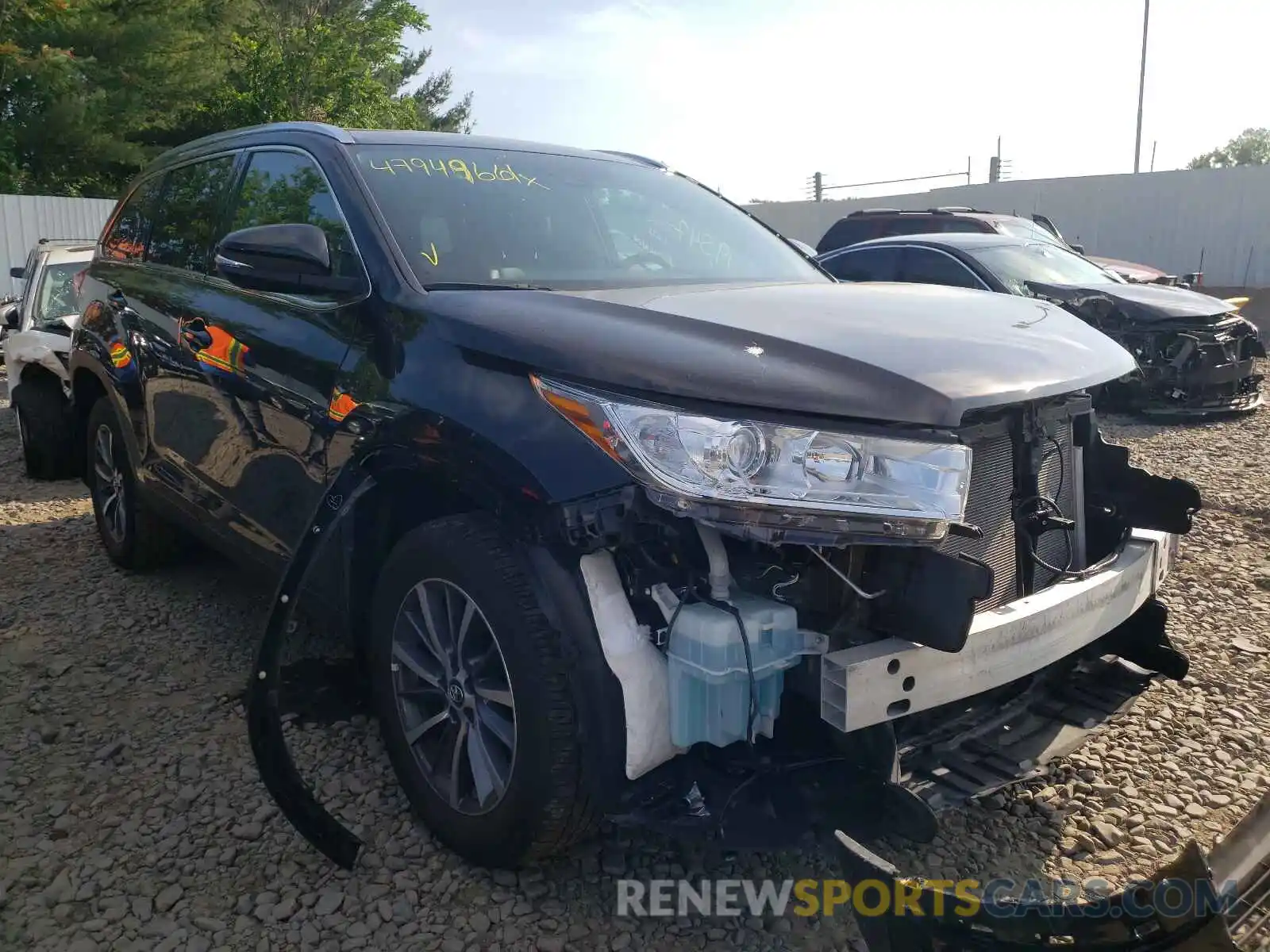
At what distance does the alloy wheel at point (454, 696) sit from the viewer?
2.44 meters

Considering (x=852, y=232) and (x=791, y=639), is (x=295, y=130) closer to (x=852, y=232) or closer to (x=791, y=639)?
(x=791, y=639)

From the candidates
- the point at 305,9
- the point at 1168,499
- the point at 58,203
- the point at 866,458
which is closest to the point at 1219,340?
the point at 1168,499

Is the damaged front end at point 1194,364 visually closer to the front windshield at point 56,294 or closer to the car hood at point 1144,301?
the car hood at point 1144,301

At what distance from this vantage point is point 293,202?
336cm

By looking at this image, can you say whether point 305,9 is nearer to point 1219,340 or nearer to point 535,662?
point 1219,340

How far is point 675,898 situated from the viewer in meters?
2.56

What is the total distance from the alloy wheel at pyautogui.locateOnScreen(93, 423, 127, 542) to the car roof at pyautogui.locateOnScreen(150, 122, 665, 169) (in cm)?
153

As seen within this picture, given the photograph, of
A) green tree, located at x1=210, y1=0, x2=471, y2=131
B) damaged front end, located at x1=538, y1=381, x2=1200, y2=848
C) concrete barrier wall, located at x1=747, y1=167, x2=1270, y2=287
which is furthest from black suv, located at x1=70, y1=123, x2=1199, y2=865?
green tree, located at x1=210, y1=0, x2=471, y2=131

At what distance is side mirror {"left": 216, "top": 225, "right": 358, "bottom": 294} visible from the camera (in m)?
2.77

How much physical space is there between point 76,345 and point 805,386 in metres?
4.25

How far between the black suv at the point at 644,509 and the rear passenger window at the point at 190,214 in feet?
2.05

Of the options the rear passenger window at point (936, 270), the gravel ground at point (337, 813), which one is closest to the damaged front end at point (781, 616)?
the gravel ground at point (337, 813)

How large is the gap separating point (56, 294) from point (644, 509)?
7852 mm

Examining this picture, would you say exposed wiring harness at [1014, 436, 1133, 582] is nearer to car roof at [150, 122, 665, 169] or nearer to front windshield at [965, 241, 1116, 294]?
car roof at [150, 122, 665, 169]
